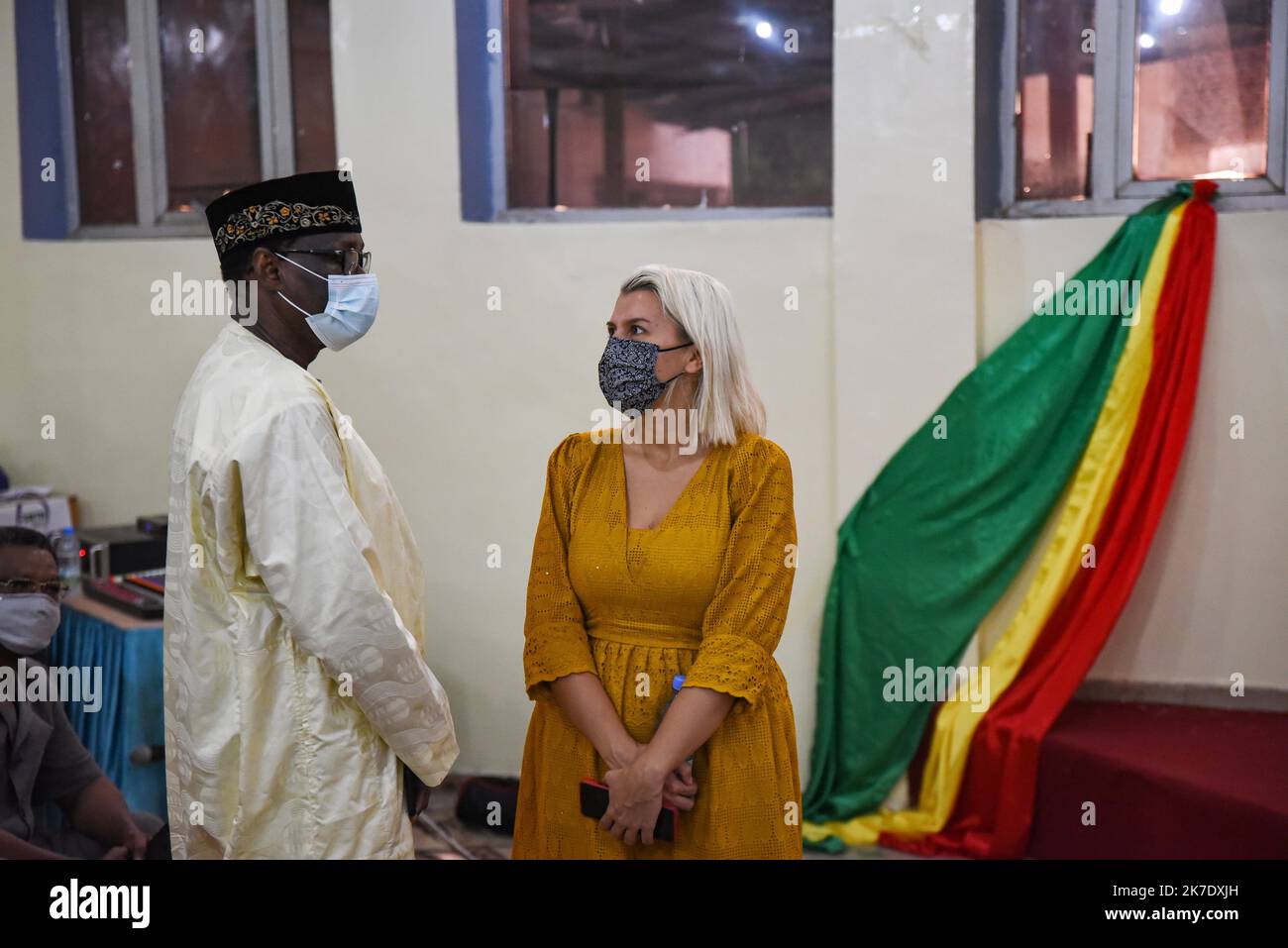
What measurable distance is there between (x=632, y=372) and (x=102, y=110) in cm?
265

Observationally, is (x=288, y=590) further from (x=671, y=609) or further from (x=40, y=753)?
(x=40, y=753)

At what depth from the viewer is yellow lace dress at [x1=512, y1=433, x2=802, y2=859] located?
1.71m

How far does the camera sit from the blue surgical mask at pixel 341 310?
177cm

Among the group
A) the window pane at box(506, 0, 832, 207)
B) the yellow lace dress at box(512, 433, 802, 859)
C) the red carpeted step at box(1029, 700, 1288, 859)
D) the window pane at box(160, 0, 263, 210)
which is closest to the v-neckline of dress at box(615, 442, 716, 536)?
the yellow lace dress at box(512, 433, 802, 859)

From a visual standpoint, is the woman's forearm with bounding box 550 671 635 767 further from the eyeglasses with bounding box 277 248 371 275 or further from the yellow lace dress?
the eyeglasses with bounding box 277 248 371 275

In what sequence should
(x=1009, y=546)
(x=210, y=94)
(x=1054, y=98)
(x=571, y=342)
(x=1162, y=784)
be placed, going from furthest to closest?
(x=210, y=94) < (x=571, y=342) < (x=1054, y=98) < (x=1009, y=546) < (x=1162, y=784)

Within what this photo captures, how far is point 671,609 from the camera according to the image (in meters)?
1.74

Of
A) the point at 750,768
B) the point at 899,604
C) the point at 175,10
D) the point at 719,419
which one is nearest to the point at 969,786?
the point at 899,604

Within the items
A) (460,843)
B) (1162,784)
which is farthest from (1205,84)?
(460,843)

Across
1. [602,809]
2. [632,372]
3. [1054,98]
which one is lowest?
[602,809]

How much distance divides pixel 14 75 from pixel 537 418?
1.89m

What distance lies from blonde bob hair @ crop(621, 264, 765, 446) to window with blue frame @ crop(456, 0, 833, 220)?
5.16 ft

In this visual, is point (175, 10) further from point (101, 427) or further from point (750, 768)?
point (750, 768)
